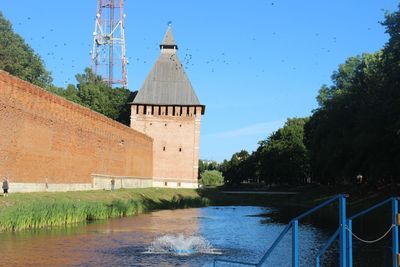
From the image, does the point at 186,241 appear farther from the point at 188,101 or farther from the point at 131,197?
the point at 188,101

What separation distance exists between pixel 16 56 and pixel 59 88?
11.5 metres

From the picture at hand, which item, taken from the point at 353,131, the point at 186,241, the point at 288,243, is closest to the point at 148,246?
the point at 186,241

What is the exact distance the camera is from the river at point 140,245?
13.5m

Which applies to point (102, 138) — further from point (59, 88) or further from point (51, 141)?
point (59, 88)

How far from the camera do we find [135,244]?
653 inches

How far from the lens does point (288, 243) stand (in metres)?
17.6

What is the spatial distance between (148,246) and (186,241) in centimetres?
147

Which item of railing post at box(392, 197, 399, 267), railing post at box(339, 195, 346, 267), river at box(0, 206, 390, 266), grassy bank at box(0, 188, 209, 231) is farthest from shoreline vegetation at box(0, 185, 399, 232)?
railing post at box(392, 197, 399, 267)

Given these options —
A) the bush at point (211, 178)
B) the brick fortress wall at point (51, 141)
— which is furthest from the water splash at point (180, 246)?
the bush at point (211, 178)

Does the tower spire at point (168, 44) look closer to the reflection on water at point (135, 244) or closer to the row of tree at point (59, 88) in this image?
the row of tree at point (59, 88)

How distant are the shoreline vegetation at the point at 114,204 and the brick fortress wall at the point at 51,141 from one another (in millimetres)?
1746

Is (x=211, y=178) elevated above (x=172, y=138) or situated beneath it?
situated beneath

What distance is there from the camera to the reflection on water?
1348cm

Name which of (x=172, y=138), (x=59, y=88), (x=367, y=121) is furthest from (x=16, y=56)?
(x=367, y=121)
